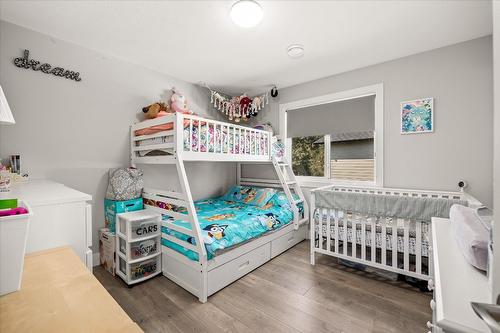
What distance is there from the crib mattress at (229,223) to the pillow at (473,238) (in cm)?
159

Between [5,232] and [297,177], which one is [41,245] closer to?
[5,232]

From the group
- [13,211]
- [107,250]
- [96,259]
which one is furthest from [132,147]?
[13,211]

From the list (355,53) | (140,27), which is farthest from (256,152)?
(140,27)

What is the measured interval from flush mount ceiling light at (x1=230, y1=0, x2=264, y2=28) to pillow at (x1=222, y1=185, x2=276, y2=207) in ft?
7.10

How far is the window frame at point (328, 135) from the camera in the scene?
2.77m

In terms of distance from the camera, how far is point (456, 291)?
66 cm

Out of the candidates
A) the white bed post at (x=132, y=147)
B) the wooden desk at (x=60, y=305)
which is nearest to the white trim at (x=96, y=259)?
the white bed post at (x=132, y=147)

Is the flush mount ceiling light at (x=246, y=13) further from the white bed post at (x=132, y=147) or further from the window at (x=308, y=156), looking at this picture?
the window at (x=308, y=156)

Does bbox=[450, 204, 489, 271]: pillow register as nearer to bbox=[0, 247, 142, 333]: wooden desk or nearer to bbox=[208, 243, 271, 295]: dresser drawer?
bbox=[0, 247, 142, 333]: wooden desk

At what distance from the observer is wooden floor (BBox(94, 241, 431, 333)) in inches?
63.1

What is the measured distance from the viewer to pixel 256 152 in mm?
3090

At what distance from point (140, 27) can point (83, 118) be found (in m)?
1.16

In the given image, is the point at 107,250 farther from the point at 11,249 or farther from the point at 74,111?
the point at 11,249

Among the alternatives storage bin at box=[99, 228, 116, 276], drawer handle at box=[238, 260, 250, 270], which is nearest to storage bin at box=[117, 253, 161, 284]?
storage bin at box=[99, 228, 116, 276]
